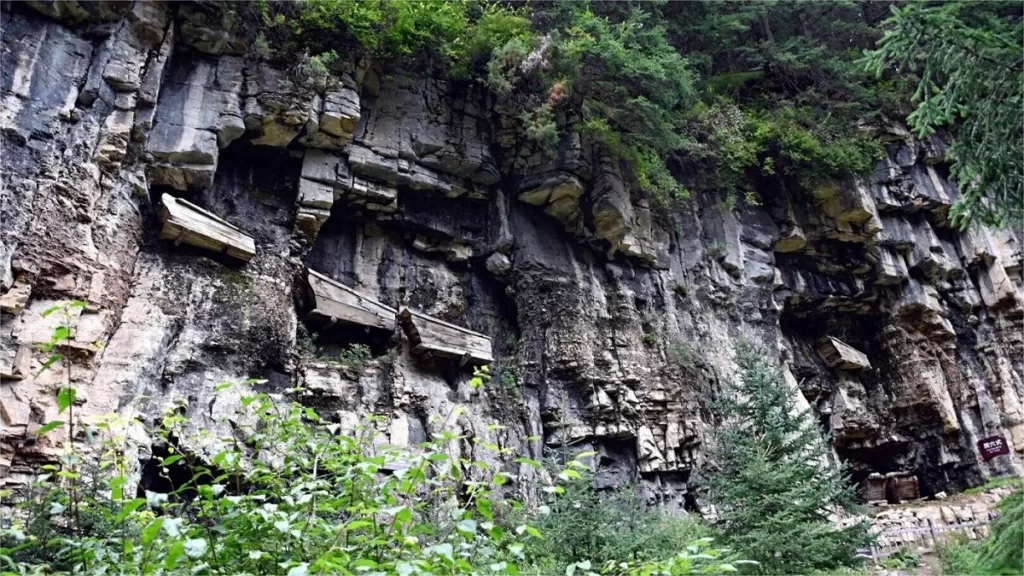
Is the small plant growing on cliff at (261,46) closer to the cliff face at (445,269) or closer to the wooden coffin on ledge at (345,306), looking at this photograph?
the cliff face at (445,269)

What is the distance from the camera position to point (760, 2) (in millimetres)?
21250

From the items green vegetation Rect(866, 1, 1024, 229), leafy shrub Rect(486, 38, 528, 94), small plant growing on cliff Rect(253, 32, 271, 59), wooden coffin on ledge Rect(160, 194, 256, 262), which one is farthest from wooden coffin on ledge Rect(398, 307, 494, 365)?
green vegetation Rect(866, 1, 1024, 229)

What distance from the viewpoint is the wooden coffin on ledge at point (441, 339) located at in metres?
14.7

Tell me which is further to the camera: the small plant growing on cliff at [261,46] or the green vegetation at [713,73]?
the small plant growing on cliff at [261,46]

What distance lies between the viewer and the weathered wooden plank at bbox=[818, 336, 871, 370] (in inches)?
859

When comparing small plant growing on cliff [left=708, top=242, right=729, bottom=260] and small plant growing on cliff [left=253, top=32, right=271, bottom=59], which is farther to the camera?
small plant growing on cliff [left=708, top=242, right=729, bottom=260]

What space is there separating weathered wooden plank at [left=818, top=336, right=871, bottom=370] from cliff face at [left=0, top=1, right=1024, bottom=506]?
120 millimetres

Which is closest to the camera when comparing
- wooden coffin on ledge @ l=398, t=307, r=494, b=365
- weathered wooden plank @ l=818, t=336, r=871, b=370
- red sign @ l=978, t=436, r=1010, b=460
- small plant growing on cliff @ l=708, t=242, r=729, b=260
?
wooden coffin on ledge @ l=398, t=307, r=494, b=365

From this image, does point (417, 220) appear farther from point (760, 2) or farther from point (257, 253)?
point (760, 2)

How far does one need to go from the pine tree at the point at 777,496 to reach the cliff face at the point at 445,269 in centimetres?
459

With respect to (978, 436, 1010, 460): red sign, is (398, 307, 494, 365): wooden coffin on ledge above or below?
above

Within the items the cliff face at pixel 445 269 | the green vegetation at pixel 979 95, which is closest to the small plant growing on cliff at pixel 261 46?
the cliff face at pixel 445 269

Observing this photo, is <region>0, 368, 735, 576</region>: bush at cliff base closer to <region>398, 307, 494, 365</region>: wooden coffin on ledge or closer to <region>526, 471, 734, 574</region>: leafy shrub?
<region>526, 471, 734, 574</region>: leafy shrub

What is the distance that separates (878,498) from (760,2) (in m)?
16.3
